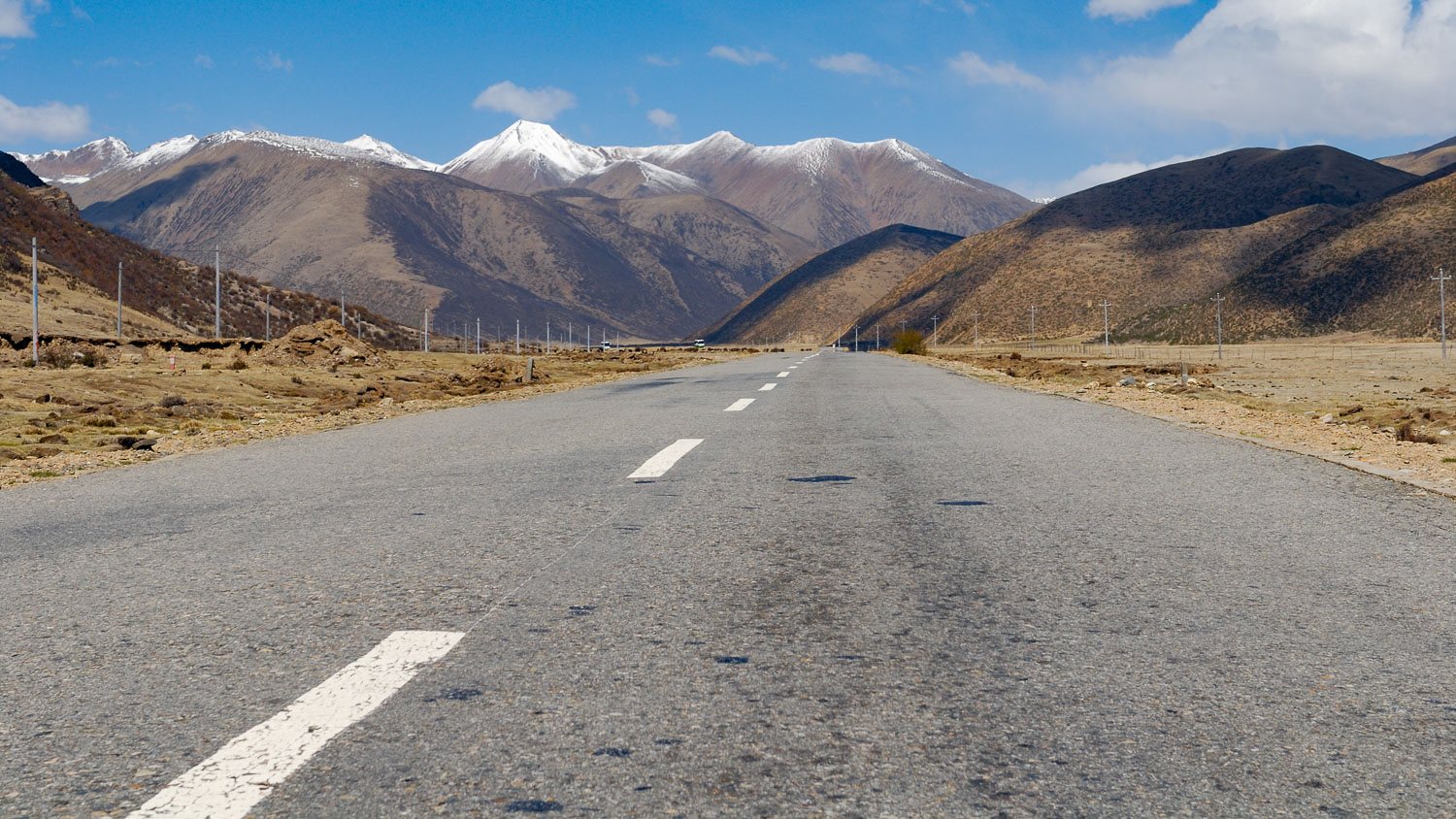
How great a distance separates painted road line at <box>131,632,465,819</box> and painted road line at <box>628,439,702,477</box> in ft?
14.5

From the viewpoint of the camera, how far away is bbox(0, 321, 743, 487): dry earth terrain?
12305mm

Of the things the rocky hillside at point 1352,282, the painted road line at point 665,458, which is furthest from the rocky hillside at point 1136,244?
the painted road line at point 665,458

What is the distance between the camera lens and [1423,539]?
5.66 meters

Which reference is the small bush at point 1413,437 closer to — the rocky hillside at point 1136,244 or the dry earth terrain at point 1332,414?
the dry earth terrain at point 1332,414

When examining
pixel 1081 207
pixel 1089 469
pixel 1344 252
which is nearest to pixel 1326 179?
pixel 1081 207

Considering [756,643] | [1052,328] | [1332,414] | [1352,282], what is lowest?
[756,643]

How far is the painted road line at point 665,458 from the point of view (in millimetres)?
8141

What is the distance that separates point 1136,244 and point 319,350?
13733 cm

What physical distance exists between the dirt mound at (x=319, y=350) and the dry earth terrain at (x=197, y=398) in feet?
0.17

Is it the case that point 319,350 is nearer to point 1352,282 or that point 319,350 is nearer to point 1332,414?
point 1332,414

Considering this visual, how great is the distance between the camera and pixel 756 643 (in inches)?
148

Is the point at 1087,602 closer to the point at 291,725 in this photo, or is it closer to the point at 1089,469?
the point at 291,725

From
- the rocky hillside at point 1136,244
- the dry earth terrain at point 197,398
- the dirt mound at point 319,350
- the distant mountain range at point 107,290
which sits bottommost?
the dry earth terrain at point 197,398

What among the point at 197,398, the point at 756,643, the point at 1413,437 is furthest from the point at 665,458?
the point at 197,398
